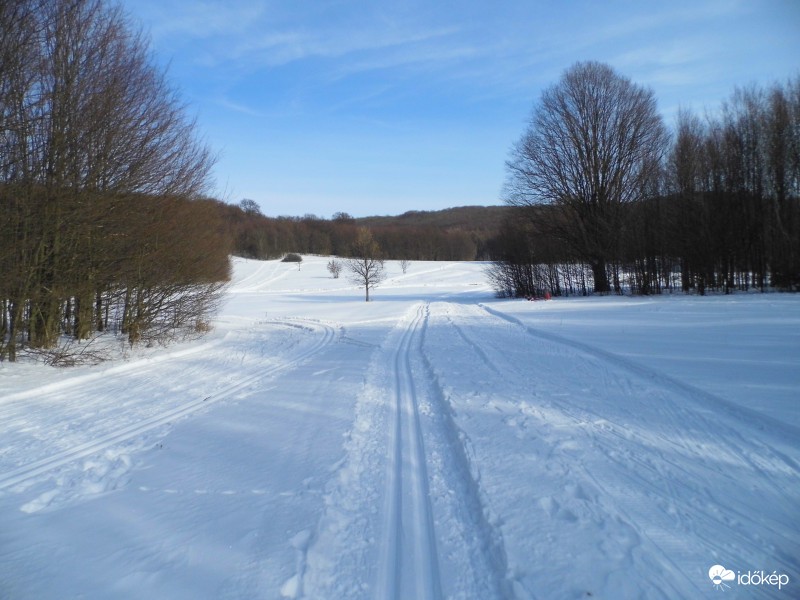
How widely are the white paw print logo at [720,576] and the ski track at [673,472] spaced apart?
12 centimetres

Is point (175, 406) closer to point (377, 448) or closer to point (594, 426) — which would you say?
point (377, 448)

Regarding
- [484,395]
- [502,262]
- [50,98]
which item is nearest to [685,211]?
[502,262]

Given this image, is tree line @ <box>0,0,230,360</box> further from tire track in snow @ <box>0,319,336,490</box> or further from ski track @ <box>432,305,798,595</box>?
ski track @ <box>432,305,798,595</box>

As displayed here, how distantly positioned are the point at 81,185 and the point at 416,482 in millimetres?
11691

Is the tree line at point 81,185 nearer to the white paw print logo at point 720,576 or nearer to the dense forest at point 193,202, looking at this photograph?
the dense forest at point 193,202

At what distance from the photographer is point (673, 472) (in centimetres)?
402

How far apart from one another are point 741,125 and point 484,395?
1169 inches

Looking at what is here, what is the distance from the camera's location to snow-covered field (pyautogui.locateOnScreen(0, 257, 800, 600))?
113 inches

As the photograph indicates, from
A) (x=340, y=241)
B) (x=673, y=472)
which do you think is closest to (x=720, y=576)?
(x=673, y=472)

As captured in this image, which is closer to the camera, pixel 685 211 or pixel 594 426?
pixel 594 426

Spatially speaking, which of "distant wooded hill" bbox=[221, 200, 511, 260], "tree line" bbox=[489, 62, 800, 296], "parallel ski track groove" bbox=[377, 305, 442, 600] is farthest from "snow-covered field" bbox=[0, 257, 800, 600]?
"distant wooded hill" bbox=[221, 200, 511, 260]

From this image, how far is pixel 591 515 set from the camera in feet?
11.1

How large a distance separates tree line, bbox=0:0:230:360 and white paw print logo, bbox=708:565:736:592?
477 inches

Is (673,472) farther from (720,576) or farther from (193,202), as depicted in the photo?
(193,202)
